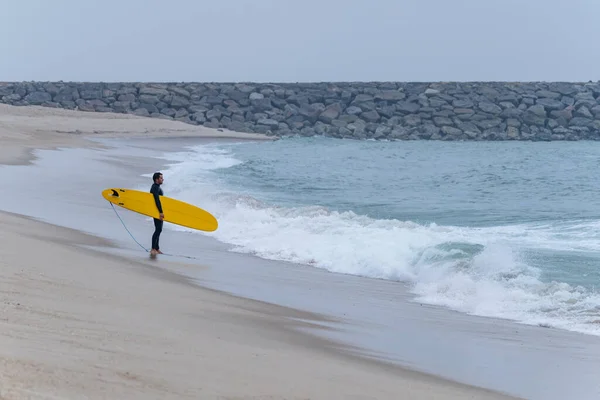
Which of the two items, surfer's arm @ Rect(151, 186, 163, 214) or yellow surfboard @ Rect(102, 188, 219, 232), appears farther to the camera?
yellow surfboard @ Rect(102, 188, 219, 232)

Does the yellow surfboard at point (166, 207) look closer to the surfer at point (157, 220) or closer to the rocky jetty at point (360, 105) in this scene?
the surfer at point (157, 220)

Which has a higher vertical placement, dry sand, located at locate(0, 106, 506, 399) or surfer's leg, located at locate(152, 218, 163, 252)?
dry sand, located at locate(0, 106, 506, 399)

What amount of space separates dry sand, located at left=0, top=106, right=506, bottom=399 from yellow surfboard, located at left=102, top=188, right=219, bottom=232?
137 inches

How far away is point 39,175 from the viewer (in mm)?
17109

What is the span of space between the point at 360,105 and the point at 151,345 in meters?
45.4

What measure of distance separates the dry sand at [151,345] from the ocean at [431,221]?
2558mm

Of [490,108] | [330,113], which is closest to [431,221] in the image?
[330,113]

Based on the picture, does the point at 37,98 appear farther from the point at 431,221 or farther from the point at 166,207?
the point at 166,207

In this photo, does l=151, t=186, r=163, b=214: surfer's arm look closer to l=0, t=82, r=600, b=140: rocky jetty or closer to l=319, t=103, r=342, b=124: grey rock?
l=0, t=82, r=600, b=140: rocky jetty

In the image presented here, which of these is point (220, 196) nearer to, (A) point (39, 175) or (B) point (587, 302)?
(A) point (39, 175)

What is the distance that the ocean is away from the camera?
8.64 metres

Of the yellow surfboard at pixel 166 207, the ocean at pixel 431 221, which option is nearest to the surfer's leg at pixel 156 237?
the yellow surfboard at pixel 166 207

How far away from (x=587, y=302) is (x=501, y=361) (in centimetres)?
229

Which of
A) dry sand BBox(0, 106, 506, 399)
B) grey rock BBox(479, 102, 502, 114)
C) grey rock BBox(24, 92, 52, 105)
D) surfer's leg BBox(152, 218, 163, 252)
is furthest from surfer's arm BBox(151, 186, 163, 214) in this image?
grey rock BBox(24, 92, 52, 105)
